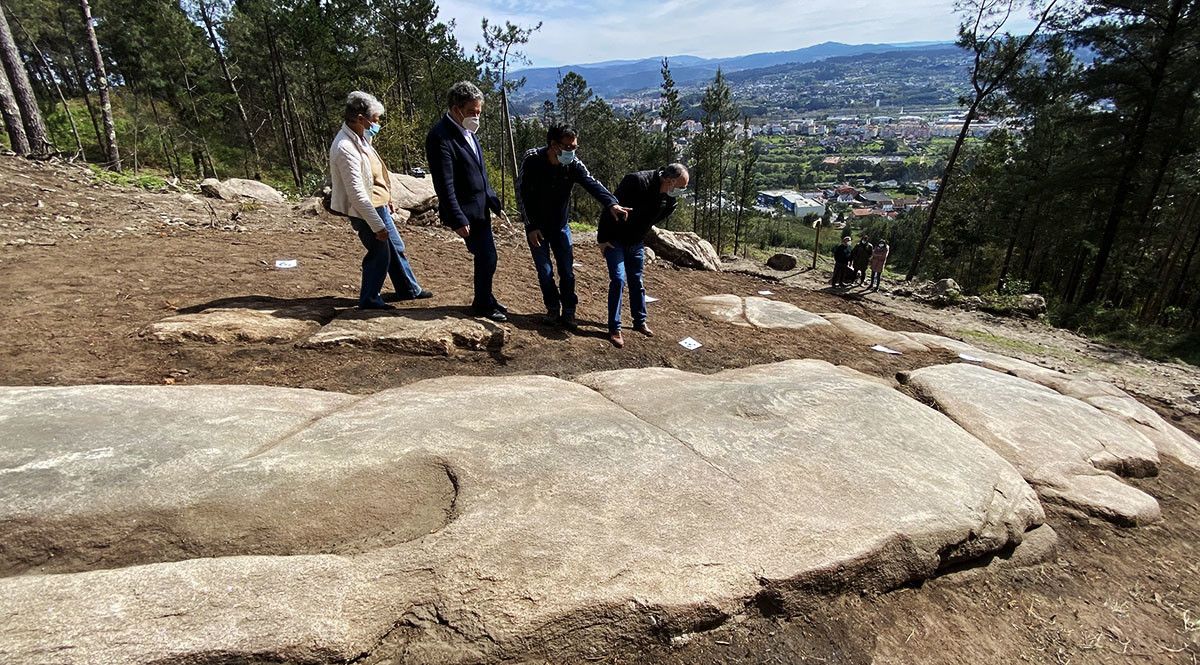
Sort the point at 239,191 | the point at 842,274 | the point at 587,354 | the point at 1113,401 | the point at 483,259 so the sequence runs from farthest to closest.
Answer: the point at 842,274 → the point at 239,191 → the point at 1113,401 → the point at 587,354 → the point at 483,259

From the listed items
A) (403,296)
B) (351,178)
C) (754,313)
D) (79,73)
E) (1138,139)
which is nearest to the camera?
(351,178)

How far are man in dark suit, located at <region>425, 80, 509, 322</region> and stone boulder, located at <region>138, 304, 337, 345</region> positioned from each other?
1.92 metres

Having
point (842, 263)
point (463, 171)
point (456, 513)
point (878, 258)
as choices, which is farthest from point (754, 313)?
point (456, 513)

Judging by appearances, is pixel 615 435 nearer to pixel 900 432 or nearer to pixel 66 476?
pixel 900 432

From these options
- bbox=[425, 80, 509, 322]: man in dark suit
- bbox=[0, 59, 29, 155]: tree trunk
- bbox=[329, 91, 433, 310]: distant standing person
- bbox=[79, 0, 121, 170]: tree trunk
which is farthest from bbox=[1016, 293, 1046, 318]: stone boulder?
bbox=[79, 0, 121, 170]: tree trunk

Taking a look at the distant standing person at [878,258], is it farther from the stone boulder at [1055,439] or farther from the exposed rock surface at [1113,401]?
the stone boulder at [1055,439]

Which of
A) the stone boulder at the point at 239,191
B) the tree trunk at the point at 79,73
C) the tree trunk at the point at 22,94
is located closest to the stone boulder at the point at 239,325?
the stone boulder at the point at 239,191

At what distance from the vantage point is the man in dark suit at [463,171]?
525 centimetres

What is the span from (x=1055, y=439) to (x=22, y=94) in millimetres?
19633

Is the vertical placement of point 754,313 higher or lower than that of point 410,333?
lower

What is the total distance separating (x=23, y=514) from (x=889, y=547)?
4.75m

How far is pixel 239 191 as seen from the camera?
1344 centimetres

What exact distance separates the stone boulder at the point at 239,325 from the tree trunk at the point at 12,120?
35.3ft

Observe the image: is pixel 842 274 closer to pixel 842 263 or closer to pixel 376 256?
pixel 842 263
